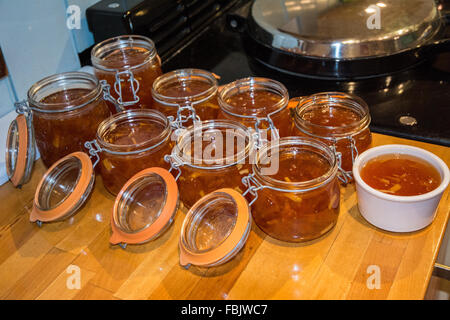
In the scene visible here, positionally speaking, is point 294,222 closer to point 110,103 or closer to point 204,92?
point 204,92

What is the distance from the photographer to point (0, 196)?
88cm

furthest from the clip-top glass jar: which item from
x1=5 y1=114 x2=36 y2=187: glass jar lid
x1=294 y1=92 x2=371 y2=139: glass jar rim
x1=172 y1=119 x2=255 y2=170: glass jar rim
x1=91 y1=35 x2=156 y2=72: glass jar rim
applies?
x1=5 y1=114 x2=36 y2=187: glass jar lid

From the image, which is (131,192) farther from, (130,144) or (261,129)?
(261,129)

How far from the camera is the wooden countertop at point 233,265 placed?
67 cm

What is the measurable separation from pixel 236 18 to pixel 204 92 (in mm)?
466

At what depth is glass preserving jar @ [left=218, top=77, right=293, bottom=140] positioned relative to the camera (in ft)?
2.68

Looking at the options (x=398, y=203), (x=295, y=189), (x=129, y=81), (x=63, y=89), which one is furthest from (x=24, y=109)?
(x=398, y=203)

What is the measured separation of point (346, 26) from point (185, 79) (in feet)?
1.40

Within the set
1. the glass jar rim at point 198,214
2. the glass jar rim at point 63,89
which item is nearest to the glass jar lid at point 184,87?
the glass jar rim at point 63,89

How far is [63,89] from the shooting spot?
0.92 meters

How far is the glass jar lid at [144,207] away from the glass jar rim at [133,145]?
5 centimetres

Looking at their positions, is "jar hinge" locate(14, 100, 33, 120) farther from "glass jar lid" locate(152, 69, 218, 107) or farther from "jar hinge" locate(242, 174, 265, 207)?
"jar hinge" locate(242, 174, 265, 207)

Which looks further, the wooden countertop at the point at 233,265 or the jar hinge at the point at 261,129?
the jar hinge at the point at 261,129

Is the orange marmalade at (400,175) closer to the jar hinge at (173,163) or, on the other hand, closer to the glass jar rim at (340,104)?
the glass jar rim at (340,104)
